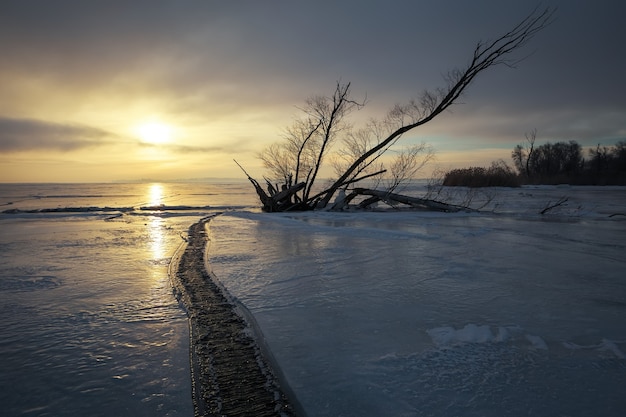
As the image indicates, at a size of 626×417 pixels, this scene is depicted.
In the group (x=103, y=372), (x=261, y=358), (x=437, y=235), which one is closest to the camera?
(x=103, y=372)

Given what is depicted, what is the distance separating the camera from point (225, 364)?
82.6 inches

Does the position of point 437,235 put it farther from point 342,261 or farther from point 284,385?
point 284,385

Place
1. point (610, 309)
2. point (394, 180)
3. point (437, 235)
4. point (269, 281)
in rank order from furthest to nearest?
point (394, 180) → point (437, 235) → point (269, 281) → point (610, 309)

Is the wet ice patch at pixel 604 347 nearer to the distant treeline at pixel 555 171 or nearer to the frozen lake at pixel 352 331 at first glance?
the frozen lake at pixel 352 331

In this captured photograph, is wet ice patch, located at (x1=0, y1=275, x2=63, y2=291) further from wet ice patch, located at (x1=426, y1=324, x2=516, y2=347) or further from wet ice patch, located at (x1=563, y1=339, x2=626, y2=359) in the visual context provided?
wet ice patch, located at (x1=563, y1=339, x2=626, y2=359)

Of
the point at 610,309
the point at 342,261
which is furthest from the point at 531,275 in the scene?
the point at 342,261

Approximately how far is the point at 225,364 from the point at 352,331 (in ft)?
2.97

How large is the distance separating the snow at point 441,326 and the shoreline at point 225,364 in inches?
4.7

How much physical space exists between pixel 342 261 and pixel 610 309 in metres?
2.90

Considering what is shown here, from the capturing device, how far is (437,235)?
24.1 feet

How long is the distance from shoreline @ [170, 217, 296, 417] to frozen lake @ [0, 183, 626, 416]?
0.09 meters

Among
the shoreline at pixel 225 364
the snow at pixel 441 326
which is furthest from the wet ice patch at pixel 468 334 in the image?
the shoreline at pixel 225 364

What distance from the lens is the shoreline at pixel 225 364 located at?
1675mm

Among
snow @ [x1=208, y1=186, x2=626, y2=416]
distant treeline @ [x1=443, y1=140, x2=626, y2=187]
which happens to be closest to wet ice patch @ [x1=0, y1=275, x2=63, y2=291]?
snow @ [x1=208, y1=186, x2=626, y2=416]
